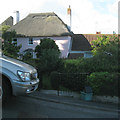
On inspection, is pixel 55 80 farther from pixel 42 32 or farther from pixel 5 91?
pixel 42 32

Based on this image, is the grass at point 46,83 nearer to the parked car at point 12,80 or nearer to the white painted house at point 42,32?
the parked car at point 12,80

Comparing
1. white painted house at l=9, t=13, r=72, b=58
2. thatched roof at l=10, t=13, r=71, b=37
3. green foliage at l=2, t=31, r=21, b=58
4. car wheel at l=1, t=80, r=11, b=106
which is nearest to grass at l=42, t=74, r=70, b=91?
car wheel at l=1, t=80, r=11, b=106

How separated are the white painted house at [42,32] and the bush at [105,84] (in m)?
18.2

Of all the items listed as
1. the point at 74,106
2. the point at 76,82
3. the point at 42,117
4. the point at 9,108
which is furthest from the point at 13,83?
the point at 76,82

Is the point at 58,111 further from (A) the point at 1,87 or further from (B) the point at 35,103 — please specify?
(A) the point at 1,87

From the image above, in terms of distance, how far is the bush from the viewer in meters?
7.89

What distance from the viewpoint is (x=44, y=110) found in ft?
20.3

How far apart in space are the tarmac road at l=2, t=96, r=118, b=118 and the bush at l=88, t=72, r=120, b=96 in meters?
1.38

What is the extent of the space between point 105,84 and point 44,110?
3.10 meters

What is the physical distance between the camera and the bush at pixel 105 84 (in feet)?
25.9

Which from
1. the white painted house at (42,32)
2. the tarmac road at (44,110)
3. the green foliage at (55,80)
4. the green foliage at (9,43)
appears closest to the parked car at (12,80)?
the tarmac road at (44,110)

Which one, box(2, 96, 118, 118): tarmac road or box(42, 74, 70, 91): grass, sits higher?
box(42, 74, 70, 91): grass

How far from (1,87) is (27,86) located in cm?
77

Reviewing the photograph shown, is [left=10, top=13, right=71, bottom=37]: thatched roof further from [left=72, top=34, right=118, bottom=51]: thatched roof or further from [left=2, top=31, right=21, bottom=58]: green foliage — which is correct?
[left=2, top=31, right=21, bottom=58]: green foliage
